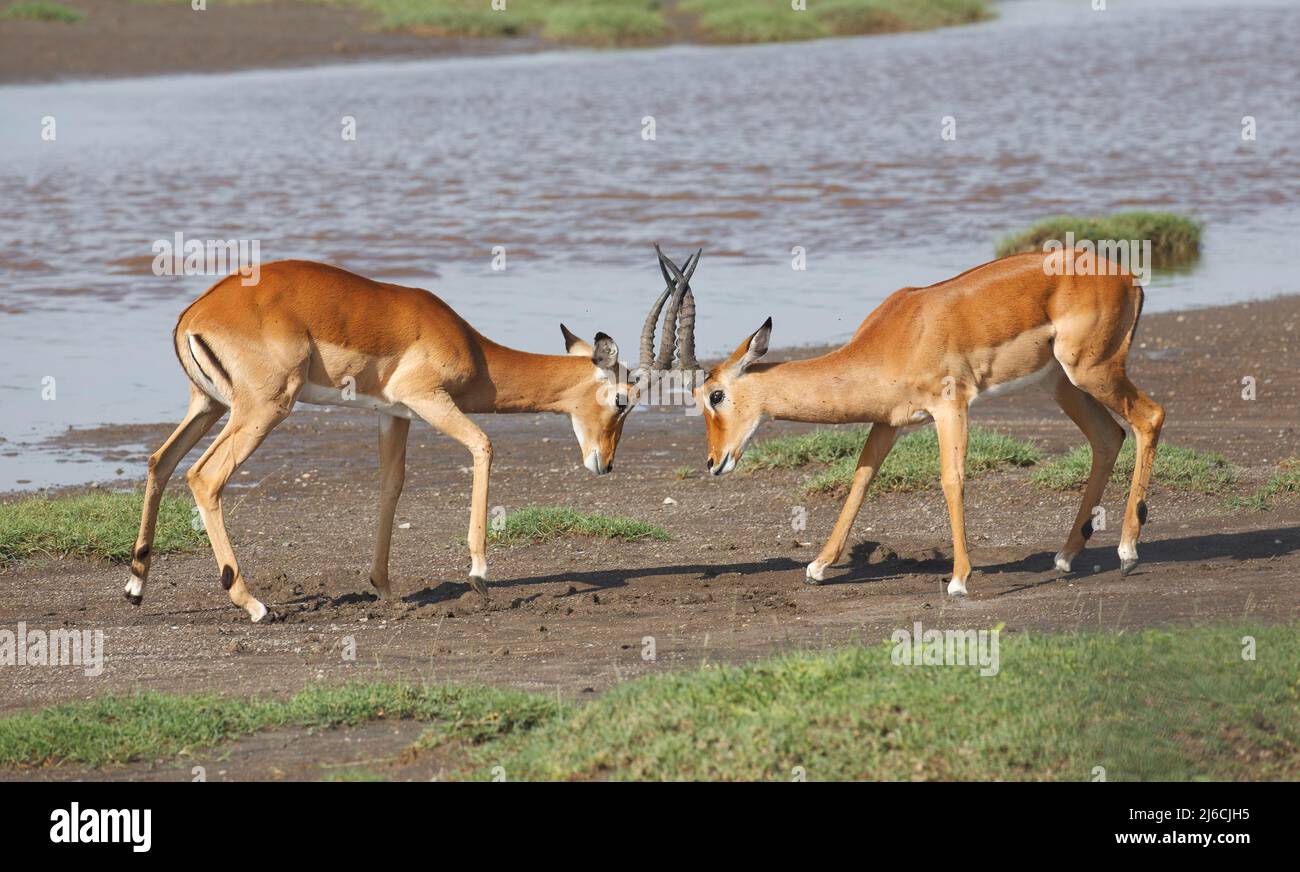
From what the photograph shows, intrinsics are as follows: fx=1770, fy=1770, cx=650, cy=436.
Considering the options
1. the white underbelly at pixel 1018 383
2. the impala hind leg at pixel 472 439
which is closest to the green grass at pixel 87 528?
the impala hind leg at pixel 472 439

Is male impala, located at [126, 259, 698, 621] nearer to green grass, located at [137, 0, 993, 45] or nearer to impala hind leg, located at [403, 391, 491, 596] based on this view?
impala hind leg, located at [403, 391, 491, 596]

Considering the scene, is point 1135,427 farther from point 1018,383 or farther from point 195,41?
point 195,41

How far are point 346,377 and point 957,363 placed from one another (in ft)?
8.83

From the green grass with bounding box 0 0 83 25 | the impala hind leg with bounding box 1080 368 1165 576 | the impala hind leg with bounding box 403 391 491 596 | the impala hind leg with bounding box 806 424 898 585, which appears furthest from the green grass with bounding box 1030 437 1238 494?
the green grass with bounding box 0 0 83 25

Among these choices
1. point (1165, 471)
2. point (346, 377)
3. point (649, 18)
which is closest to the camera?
point (346, 377)

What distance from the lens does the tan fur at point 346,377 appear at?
7.70 m

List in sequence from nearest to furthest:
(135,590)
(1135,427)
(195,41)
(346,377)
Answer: (346,377) < (135,590) < (1135,427) < (195,41)

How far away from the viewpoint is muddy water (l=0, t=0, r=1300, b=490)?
15.5m

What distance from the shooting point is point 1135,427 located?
26.9 feet

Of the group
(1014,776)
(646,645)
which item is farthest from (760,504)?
(1014,776)

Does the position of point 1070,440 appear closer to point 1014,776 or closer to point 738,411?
point 738,411

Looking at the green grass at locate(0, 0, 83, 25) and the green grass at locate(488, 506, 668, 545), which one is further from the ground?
the green grass at locate(0, 0, 83, 25)

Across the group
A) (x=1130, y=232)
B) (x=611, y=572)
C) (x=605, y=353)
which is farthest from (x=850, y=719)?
(x=1130, y=232)

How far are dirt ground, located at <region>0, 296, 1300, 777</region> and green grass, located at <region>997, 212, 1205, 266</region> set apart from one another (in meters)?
5.29
